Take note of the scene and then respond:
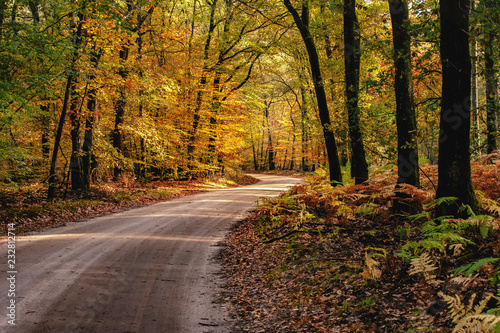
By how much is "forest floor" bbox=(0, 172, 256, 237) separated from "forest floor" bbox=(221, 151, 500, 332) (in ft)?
20.9

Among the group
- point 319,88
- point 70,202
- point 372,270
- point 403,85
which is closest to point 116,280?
point 372,270

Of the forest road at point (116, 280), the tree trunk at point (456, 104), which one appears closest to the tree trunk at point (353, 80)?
the tree trunk at point (456, 104)

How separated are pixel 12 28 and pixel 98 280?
26.3 feet

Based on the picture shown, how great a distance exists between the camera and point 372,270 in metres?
4.70

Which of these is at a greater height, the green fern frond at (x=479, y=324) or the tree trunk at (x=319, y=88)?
the tree trunk at (x=319, y=88)

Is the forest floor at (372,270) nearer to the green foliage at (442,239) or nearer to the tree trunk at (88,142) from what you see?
the green foliage at (442,239)

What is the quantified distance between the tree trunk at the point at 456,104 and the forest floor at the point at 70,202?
34.6 feet

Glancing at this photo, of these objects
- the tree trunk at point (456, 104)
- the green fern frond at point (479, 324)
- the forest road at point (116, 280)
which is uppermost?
the tree trunk at point (456, 104)

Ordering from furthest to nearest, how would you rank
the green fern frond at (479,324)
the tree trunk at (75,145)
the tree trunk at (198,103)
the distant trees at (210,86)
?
the tree trunk at (198,103) < the tree trunk at (75,145) < the distant trees at (210,86) < the green fern frond at (479,324)

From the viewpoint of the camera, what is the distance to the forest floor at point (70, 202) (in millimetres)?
10109

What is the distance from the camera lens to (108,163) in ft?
56.0

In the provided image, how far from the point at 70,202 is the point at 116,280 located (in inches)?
317

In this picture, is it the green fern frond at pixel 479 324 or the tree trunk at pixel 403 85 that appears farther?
the tree trunk at pixel 403 85

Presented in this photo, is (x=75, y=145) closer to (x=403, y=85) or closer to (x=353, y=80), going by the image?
(x=353, y=80)
